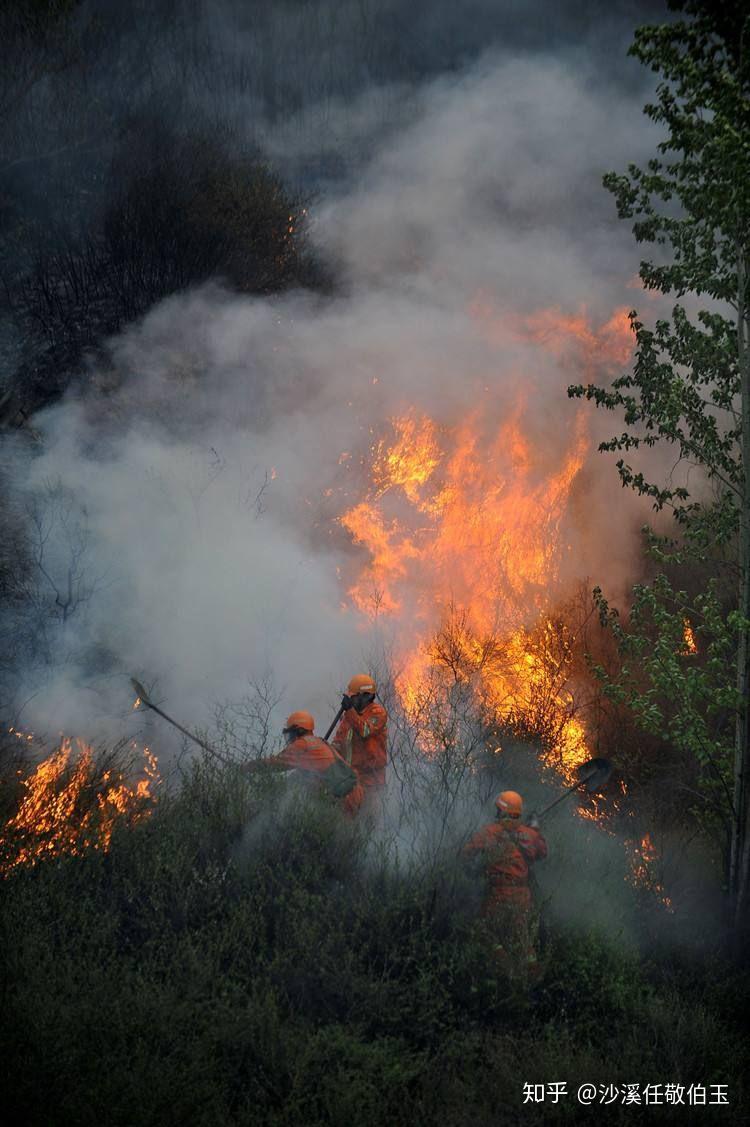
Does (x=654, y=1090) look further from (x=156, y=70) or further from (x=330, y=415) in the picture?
(x=156, y=70)

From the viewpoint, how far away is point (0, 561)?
40.2ft

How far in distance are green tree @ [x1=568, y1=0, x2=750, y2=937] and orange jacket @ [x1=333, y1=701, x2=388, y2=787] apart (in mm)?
2403

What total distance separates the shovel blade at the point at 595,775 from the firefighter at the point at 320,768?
224 cm

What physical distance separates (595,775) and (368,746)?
7.20 feet

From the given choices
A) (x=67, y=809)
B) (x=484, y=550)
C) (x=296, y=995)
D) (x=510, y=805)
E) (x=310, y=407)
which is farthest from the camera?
(x=310, y=407)

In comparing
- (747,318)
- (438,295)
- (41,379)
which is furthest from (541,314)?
(41,379)

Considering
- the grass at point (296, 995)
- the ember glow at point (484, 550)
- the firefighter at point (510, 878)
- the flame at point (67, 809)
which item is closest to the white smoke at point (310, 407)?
the ember glow at point (484, 550)

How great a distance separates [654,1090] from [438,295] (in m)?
13.8

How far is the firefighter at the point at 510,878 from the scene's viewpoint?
603 centimetres

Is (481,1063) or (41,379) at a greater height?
(41,379)

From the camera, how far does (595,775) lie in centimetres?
852

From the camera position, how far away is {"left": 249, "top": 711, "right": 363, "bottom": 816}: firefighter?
24.4ft

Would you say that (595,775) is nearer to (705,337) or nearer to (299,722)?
(299,722)

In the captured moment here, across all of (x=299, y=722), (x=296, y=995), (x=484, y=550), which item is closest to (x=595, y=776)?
(x=299, y=722)
